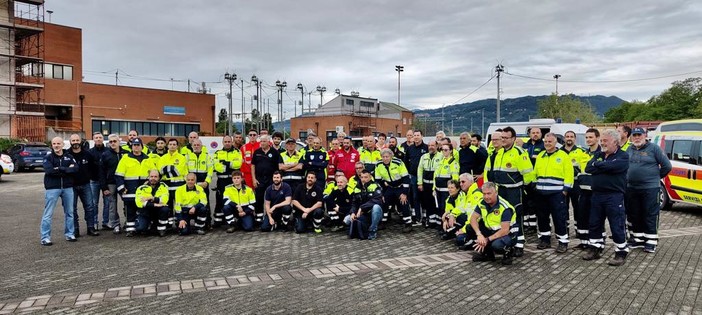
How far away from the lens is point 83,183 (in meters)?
8.55

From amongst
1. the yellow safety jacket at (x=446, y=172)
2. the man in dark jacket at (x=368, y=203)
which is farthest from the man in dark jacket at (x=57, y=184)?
the yellow safety jacket at (x=446, y=172)

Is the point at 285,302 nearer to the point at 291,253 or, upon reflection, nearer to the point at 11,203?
the point at 291,253

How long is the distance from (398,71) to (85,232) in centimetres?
6113

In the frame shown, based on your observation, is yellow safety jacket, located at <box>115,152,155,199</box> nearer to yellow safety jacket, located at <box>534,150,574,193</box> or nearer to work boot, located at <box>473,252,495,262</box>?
work boot, located at <box>473,252,495,262</box>

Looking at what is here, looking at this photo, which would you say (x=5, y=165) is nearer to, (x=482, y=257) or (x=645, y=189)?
(x=482, y=257)

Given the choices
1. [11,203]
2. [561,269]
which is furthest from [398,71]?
[561,269]

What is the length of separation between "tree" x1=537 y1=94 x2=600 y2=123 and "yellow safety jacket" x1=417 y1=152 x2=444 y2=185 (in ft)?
208

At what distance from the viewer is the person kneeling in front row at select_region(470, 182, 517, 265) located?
648 centimetres

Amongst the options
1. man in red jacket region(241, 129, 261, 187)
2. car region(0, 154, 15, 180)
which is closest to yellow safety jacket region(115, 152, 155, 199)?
man in red jacket region(241, 129, 261, 187)

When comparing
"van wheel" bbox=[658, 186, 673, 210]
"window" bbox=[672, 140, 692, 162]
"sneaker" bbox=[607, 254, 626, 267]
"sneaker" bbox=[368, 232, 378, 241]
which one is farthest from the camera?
"van wheel" bbox=[658, 186, 673, 210]

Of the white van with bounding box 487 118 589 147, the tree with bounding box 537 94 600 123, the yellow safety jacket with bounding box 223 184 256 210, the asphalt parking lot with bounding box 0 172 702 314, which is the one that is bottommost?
the asphalt parking lot with bounding box 0 172 702 314

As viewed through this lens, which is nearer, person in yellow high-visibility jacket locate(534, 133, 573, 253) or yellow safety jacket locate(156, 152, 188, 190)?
person in yellow high-visibility jacket locate(534, 133, 573, 253)

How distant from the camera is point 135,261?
266 inches

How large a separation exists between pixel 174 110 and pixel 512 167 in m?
49.6
